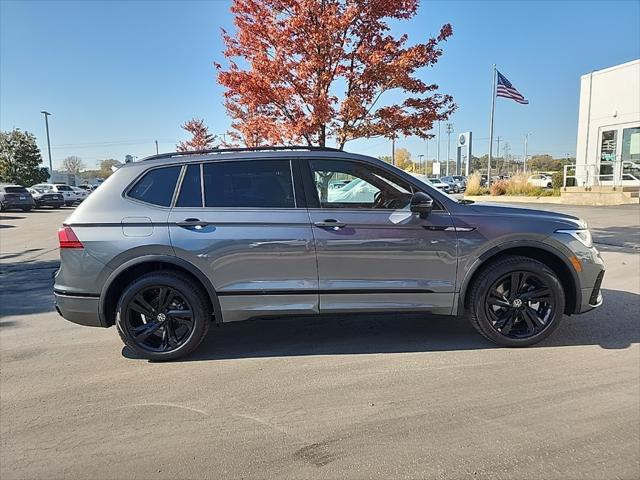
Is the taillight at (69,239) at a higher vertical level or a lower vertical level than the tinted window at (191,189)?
lower

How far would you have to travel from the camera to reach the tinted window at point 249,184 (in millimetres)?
3826

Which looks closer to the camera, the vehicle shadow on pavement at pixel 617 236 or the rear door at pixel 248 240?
the rear door at pixel 248 240

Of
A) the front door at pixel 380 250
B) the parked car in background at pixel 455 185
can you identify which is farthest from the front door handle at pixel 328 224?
the parked car in background at pixel 455 185

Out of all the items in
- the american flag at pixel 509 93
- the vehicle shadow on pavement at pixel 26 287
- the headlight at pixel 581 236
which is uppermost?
the american flag at pixel 509 93

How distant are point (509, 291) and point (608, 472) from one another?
1.77 meters

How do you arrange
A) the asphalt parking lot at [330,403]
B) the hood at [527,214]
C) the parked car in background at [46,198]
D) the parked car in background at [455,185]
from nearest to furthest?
1. the asphalt parking lot at [330,403]
2. the hood at [527,214]
3. the parked car in background at [46,198]
4. the parked car in background at [455,185]

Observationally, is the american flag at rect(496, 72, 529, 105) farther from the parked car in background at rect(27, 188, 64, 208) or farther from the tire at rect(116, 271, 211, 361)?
the parked car in background at rect(27, 188, 64, 208)

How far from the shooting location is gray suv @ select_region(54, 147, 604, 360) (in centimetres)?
372

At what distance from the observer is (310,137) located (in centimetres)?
952

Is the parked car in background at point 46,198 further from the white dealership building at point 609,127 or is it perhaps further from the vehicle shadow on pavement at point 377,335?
the white dealership building at point 609,127

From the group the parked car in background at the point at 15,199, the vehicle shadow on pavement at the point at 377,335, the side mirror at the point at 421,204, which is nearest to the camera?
the side mirror at the point at 421,204

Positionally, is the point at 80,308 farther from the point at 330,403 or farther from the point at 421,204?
the point at 421,204

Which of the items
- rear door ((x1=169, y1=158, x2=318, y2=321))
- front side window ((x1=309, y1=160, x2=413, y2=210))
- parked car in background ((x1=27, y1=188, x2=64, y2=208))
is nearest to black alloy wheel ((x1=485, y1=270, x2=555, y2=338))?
front side window ((x1=309, y1=160, x2=413, y2=210))

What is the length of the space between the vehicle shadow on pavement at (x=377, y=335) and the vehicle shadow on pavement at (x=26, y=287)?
247 centimetres
